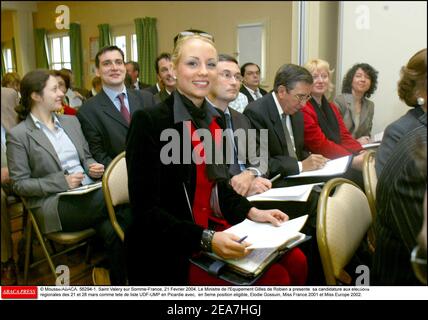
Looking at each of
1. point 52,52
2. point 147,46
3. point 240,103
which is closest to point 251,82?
point 240,103

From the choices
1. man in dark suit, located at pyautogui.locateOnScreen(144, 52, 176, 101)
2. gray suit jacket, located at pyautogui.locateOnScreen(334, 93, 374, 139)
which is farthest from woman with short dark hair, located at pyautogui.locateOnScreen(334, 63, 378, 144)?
man in dark suit, located at pyautogui.locateOnScreen(144, 52, 176, 101)

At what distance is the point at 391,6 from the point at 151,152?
75 centimetres

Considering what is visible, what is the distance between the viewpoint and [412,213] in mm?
573

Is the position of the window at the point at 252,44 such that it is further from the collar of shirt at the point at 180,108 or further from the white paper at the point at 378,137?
the white paper at the point at 378,137

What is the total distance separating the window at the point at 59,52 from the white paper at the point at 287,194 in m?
0.57

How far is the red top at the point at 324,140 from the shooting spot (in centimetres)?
112

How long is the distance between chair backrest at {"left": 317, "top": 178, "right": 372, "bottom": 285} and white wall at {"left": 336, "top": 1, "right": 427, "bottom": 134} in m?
0.25

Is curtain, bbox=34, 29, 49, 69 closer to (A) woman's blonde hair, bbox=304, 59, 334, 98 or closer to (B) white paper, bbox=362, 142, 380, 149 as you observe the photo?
(A) woman's blonde hair, bbox=304, 59, 334, 98

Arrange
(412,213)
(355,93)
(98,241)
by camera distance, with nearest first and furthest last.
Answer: (412,213)
(98,241)
(355,93)

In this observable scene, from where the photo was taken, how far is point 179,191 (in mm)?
842

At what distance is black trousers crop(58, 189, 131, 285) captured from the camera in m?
0.90

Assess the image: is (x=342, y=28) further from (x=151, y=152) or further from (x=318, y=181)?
(x=151, y=152)
